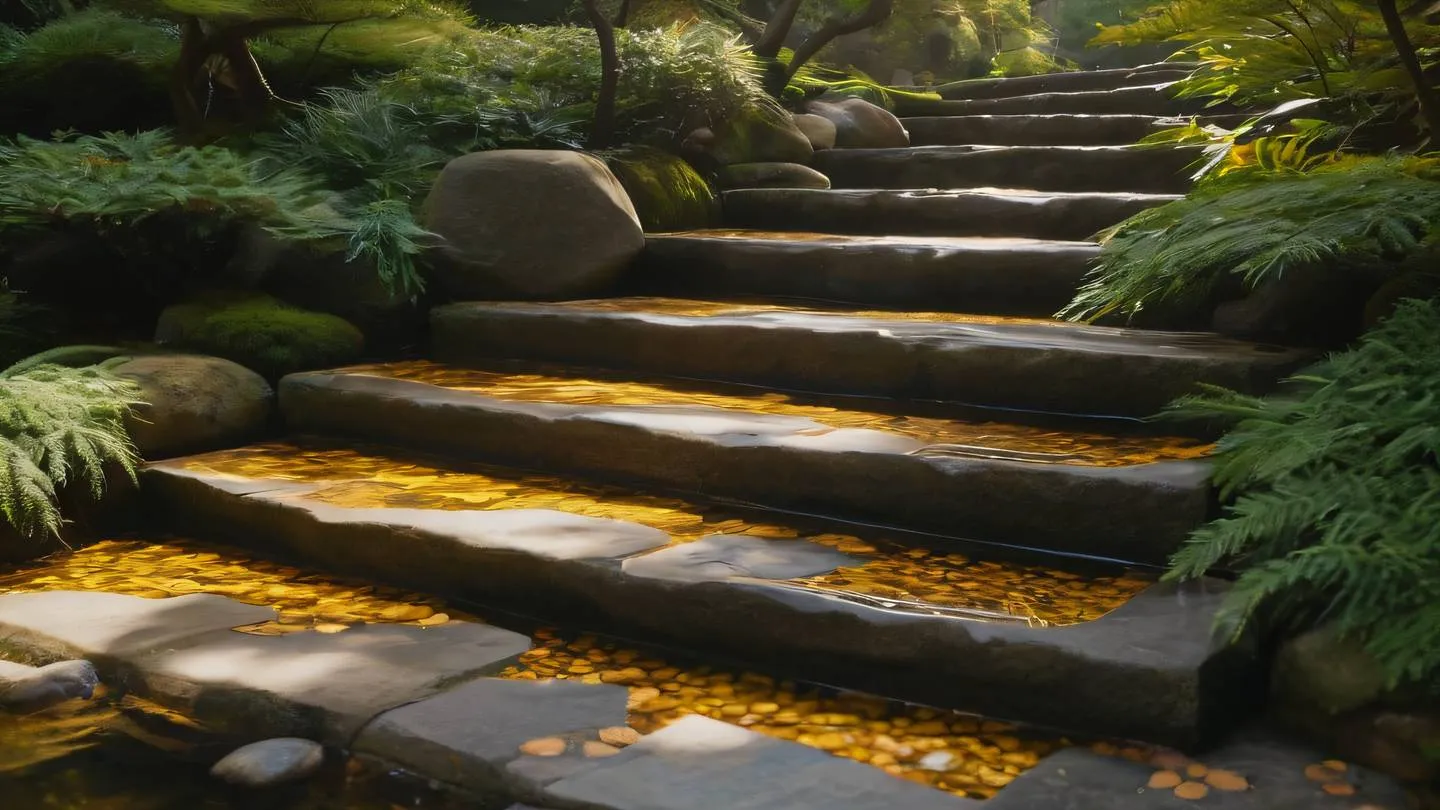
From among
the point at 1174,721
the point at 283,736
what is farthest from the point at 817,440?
the point at 283,736

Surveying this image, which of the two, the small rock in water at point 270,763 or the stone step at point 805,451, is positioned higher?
the stone step at point 805,451

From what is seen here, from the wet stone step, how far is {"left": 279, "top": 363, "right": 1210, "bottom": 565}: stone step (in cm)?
69

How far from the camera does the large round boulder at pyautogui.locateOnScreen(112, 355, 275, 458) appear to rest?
4125 millimetres

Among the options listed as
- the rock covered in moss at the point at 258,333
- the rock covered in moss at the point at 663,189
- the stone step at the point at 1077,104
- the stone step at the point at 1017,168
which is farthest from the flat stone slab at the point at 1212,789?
the stone step at the point at 1077,104

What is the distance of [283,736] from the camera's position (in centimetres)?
242

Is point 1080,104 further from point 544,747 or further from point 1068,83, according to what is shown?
point 544,747

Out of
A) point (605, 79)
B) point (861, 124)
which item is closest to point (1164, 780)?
point (605, 79)

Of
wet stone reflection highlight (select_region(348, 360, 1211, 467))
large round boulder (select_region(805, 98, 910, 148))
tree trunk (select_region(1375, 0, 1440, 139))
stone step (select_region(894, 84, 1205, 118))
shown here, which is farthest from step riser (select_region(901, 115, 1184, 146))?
wet stone reflection highlight (select_region(348, 360, 1211, 467))

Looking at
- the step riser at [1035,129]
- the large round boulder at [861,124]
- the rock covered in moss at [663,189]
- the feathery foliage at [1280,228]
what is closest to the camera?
the feathery foliage at [1280,228]

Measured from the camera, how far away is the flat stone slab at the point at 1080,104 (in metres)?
7.82

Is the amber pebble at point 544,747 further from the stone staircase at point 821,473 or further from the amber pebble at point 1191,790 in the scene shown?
the amber pebble at point 1191,790

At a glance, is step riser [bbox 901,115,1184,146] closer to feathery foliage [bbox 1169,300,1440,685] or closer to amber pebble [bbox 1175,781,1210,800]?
feathery foliage [bbox 1169,300,1440,685]

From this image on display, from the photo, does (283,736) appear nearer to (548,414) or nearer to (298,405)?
(548,414)

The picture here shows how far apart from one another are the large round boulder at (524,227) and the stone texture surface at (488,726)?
9.80ft
